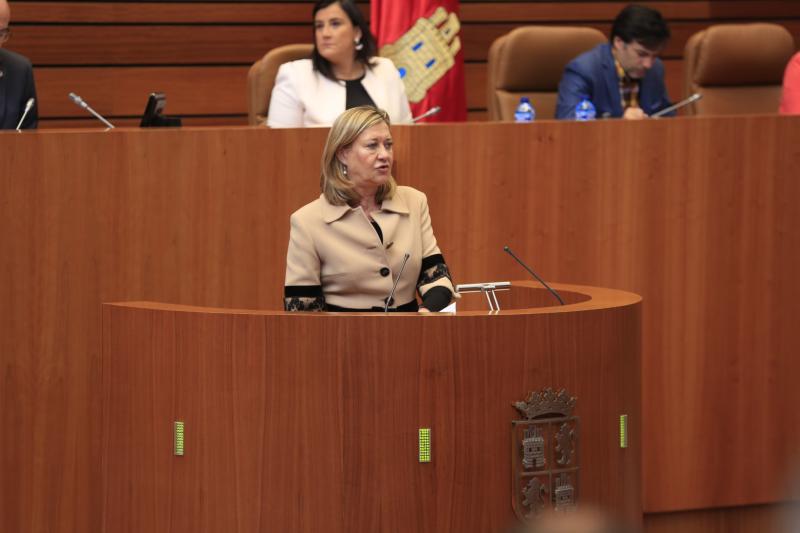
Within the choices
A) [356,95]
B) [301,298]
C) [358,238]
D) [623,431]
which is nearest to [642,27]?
[356,95]

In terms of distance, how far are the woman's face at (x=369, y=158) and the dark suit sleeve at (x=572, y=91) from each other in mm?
1589

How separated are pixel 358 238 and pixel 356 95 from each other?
1.22m

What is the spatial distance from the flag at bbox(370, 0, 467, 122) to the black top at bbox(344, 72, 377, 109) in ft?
3.15

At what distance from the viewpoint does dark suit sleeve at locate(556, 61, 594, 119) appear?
499 cm

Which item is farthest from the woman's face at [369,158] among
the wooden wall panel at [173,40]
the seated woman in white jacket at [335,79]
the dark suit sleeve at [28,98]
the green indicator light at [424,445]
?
the wooden wall panel at [173,40]

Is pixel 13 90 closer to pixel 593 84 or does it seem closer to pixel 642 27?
pixel 593 84

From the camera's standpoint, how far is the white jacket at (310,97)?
14.9ft

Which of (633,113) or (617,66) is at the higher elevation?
(617,66)

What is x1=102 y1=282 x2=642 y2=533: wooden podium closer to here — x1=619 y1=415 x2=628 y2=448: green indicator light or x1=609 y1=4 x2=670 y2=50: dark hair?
x1=619 y1=415 x2=628 y2=448: green indicator light

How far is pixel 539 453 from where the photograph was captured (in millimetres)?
2980

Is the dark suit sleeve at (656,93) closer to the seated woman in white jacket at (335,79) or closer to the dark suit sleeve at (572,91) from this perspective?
the dark suit sleeve at (572,91)

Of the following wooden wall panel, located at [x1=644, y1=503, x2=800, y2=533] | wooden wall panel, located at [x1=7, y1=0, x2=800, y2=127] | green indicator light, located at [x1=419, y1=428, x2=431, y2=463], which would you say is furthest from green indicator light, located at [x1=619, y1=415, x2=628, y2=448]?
wooden wall panel, located at [x1=7, y1=0, x2=800, y2=127]

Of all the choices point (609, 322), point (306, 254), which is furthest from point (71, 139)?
point (609, 322)

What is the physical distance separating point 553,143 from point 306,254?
113 cm
